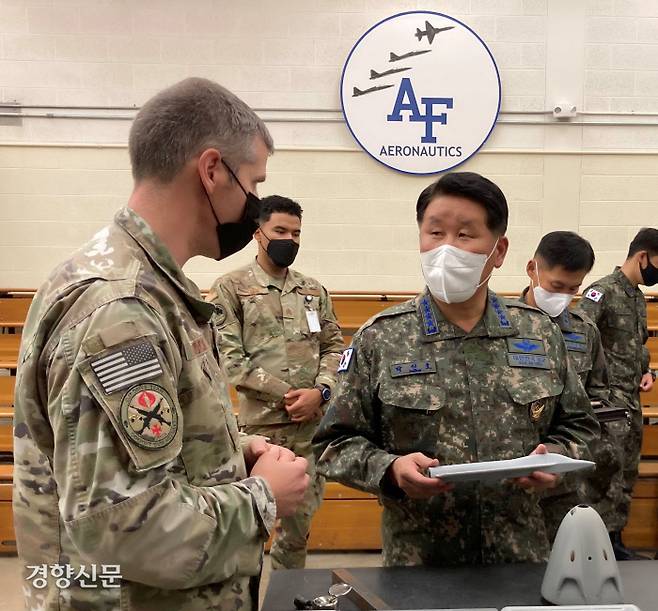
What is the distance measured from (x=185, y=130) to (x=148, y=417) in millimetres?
480

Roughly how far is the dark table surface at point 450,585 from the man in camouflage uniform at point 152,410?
23cm

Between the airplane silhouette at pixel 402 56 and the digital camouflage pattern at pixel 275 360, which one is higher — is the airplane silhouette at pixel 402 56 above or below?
above

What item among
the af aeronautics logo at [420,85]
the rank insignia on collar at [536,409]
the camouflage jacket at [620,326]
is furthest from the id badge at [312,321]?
the af aeronautics logo at [420,85]

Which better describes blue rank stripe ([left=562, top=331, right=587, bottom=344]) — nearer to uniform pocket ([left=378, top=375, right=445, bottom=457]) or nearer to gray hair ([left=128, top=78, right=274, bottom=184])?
uniform pocket ([left=378, top=375, right=445, bottom=457])

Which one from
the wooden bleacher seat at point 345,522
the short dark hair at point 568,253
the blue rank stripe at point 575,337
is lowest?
the wooden bleacher seat at point 345,522

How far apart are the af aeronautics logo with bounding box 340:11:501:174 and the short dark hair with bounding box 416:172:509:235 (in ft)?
11.5

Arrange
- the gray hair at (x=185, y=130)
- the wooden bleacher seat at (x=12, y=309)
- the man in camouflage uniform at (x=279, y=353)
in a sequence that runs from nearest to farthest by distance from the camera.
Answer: the gray hair at (x=185, y=130) → the man in camouflage uniform at (x=279, y=353) → the wooden bleacher seat at (x=12, y=309)

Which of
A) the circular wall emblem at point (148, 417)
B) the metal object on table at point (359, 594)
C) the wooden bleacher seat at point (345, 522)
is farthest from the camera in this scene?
the wooden bleacher seat at point (345, 522)

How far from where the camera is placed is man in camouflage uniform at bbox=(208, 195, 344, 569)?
10.3ft

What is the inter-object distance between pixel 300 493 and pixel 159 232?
1.62ft

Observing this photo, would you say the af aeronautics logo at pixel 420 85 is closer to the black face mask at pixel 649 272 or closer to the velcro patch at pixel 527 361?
the black face mask at pixel 649 272

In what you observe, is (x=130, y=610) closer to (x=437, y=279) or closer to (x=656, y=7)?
(x=437, y=279)

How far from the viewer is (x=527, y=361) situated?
5.52ft

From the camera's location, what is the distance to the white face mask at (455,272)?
170cm
